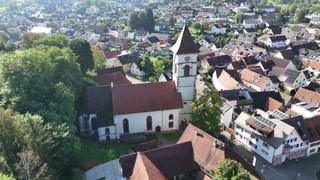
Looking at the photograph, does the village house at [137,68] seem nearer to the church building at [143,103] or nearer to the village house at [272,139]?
the church building at [143,103]

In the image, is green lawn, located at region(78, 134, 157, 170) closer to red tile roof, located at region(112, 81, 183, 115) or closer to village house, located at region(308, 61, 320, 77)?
red tile roof, located at region(112, 81, 183, 115)

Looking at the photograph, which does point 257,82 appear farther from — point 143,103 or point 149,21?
Answer: point 149,21

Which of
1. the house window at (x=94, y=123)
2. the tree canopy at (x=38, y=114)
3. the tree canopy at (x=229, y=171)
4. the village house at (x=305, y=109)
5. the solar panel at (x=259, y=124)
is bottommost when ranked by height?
the village house at (x=305, y=109)

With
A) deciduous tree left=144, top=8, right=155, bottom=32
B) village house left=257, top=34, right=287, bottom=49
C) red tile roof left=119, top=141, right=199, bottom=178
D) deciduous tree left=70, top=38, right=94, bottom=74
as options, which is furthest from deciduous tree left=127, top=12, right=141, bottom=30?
red tile roof left=119, top=141, right=199, bottom=178

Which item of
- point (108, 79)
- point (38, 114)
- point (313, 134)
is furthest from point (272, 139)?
point (108, 79)

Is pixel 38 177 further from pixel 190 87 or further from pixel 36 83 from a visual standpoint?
pixel 190 87

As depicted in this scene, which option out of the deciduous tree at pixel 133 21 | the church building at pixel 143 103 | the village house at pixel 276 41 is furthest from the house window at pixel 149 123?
Result: the deciduous tree at pixel 133 21

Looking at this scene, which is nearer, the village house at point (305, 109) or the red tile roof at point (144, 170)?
the red tile roof at point (144, 170)
